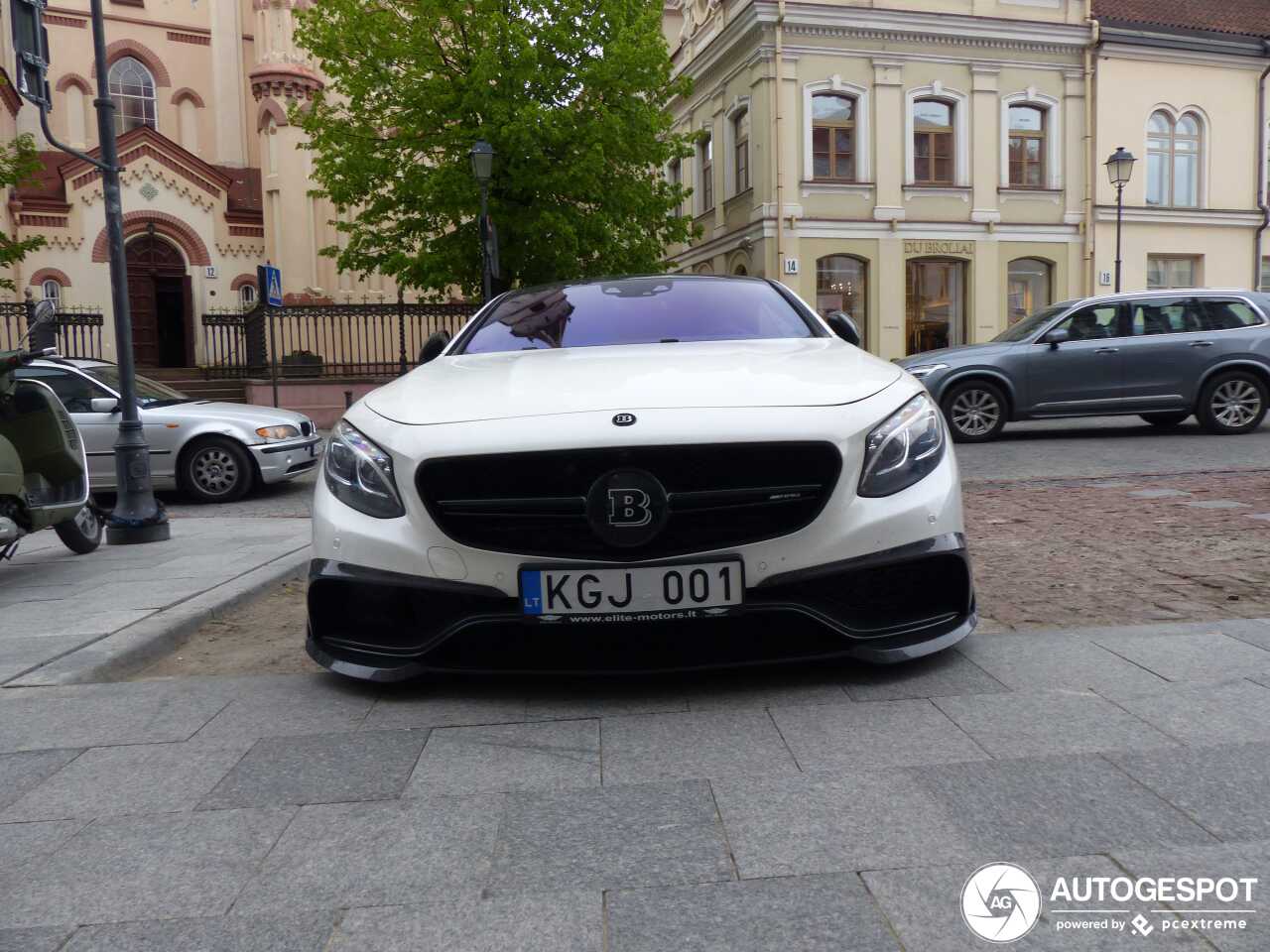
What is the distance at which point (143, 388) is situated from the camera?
10.7 m

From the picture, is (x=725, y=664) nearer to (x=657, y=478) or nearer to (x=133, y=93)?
(x=657, y=478)

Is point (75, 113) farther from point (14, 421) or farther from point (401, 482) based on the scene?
point (401, 482)

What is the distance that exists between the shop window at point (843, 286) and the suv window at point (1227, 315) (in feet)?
38.1

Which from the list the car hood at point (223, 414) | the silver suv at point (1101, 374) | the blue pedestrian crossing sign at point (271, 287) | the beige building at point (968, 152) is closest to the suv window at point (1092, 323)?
the silver suv at point (1101, 374)

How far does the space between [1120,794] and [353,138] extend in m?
18.7

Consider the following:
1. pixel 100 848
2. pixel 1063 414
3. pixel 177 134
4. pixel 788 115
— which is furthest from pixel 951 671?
pixel 177 134

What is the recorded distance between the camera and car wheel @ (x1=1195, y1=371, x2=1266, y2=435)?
468 inches

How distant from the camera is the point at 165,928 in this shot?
1.87 m

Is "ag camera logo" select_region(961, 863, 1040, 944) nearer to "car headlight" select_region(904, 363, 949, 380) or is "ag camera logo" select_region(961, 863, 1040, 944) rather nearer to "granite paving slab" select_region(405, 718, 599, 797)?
"granite paving slab" select_region(405, 718, 599, 797)

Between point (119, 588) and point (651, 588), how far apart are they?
11.3 ft

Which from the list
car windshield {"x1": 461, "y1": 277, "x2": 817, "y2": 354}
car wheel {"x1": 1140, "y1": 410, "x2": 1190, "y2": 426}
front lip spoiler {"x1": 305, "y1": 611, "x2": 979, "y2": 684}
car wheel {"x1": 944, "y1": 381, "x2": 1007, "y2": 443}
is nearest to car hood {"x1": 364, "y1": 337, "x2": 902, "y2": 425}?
car windshield {"x1": 461, "y1": 277, "x2": 817, "y2": 354}

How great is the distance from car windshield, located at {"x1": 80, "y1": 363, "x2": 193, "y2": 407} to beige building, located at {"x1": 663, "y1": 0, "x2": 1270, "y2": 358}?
600 inches

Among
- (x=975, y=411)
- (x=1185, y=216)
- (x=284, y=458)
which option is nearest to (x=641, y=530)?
(x=284, y=458)

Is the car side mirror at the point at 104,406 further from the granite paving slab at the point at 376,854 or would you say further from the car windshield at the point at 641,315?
the granite paving slab at the point at 376,854
